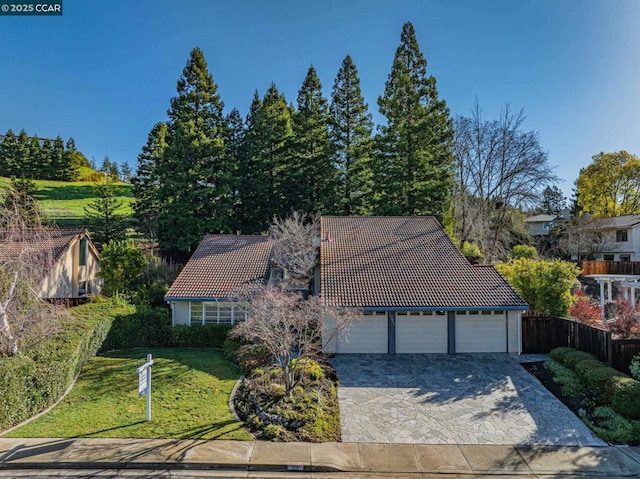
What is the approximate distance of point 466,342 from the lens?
595 inches

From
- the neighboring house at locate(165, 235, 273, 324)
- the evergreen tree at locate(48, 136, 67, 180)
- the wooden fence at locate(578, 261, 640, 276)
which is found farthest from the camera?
the evergreen tree at locate(48, 136, 67, 180)

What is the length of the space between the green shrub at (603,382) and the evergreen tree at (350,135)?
800 inches

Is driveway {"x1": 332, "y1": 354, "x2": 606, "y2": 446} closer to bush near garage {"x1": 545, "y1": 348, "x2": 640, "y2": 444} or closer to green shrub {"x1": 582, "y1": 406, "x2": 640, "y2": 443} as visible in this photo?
green shrub {"x1": 582, "y1": 406, "x2": 640, "y2": 443}

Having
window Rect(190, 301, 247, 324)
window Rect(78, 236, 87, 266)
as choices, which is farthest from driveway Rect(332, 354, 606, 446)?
window Rect(78, 236, 87, 266)

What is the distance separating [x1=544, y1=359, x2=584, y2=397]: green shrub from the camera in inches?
445

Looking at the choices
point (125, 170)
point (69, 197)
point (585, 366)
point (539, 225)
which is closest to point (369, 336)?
point (585, 366)

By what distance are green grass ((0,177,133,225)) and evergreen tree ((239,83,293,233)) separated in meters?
16.9

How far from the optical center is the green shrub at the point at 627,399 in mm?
9477

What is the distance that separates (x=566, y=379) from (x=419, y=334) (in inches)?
201

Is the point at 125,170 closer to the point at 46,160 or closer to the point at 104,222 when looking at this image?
the point at 46,160

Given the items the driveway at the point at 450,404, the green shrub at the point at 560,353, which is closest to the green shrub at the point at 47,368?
the driveway at the point at 450,404

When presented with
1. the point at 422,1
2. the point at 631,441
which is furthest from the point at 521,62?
the point at 631,441

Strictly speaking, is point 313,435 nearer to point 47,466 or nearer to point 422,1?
point 47,466

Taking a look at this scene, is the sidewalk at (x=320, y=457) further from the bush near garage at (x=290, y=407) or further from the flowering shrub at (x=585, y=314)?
the flowering shrub at (x=585, y=314)
